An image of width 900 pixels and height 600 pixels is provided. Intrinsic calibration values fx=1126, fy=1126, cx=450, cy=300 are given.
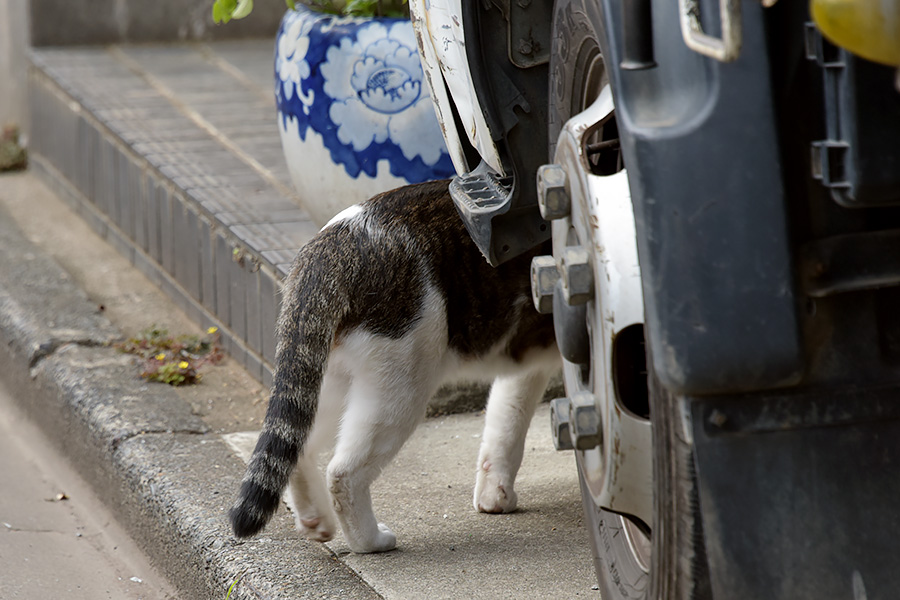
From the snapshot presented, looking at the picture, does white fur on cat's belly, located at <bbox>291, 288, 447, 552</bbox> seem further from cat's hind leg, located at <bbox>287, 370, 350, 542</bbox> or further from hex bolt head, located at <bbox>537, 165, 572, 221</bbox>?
hex bolt head, located at <bbox>537, 165, 572, 221</bbox>

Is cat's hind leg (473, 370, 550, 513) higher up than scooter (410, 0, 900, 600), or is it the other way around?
scooter (410, 0, 900, 600)

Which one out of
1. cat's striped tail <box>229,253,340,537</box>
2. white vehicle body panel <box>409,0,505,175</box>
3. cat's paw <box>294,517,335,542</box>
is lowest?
cat's paw <box>294,517,335,542</box>

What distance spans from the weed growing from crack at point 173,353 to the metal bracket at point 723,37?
257cm

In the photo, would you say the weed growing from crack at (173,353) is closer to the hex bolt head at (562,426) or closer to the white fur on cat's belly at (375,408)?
the white fur on cat's belly at (375,408)

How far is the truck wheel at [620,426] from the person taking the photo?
135 cm

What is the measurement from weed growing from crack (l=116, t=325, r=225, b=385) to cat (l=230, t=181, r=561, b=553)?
101 centimetres

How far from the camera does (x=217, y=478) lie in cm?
274

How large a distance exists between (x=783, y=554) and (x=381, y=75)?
2206mm

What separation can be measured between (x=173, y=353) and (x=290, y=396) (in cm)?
140

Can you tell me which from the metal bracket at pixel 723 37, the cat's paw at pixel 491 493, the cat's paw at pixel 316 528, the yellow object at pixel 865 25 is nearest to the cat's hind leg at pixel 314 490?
the cat's paw at pixel 316 528

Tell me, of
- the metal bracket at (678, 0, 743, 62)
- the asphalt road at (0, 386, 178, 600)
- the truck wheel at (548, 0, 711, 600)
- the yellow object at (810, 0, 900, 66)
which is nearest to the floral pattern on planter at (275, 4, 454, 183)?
the asphalt road at (0, 386, 178, 600)

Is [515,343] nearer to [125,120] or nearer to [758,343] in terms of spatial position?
[758,343]

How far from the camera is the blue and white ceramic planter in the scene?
317cm

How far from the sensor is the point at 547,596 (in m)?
2.16
